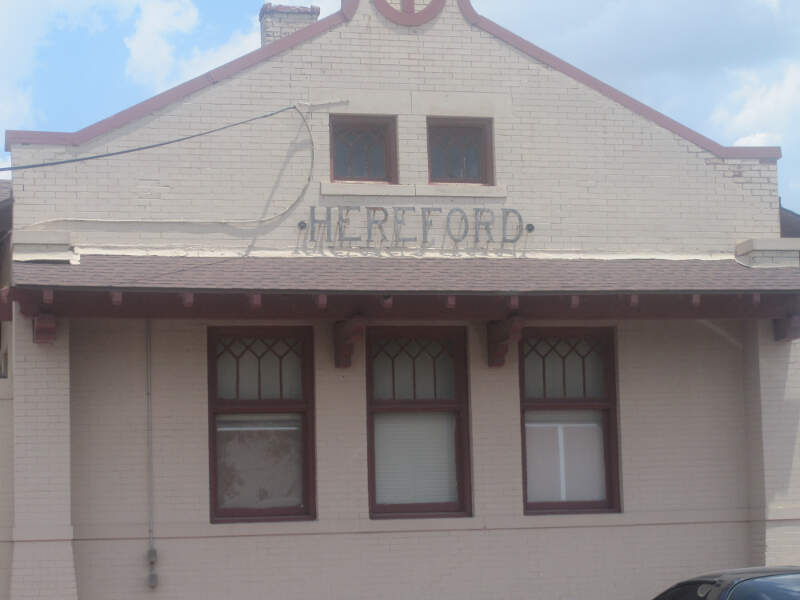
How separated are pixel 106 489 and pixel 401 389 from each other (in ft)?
10.3

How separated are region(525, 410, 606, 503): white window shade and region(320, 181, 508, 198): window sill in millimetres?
2388

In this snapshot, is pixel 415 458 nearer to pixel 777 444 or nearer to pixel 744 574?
pixel 777 444

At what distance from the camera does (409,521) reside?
488 inches

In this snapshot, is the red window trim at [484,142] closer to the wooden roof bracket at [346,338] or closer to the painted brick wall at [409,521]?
the painted brick wall at [409,521]

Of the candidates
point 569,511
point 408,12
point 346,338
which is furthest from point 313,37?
point 569,511

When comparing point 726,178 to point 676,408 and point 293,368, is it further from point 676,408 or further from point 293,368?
point 293,368

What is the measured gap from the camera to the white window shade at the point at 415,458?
12719 millimetres

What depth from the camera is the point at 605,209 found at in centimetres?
1331

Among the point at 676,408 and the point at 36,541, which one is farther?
the point at 676,408

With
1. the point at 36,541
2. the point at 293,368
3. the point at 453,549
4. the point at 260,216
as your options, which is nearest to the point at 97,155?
the point at 260,216

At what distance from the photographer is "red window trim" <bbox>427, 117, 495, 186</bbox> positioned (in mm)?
13219

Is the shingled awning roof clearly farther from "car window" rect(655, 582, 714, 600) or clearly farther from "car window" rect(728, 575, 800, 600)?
"car window" rect(728, 575, 800, 600)

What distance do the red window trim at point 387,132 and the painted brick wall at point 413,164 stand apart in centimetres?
12

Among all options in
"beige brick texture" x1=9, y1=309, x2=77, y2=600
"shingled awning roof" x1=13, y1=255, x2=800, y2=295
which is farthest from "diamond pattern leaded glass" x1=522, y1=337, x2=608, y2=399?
"beige brick texture" x1=9, y1=309, x2=77, y2=600
